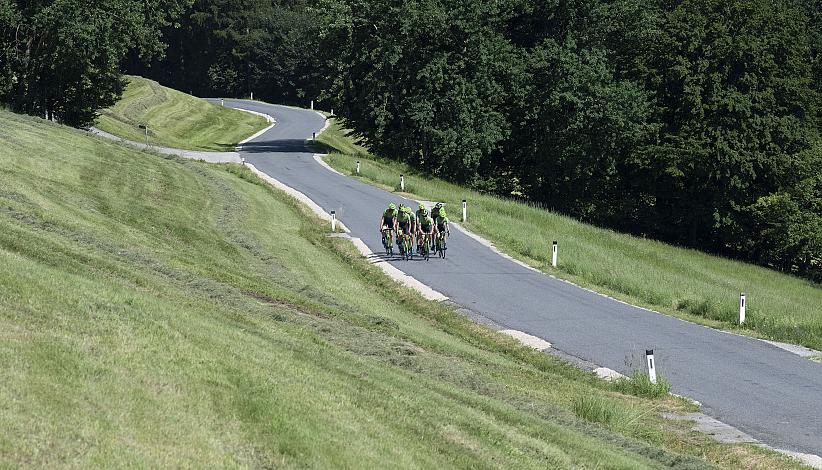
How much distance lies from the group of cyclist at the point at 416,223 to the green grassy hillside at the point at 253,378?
5.87 meters

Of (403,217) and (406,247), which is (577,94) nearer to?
(406,247)

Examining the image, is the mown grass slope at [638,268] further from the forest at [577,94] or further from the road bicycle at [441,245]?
the forest at [577,94]

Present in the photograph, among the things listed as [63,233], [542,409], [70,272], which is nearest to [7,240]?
[70,272]

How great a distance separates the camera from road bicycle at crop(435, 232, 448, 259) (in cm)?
3005

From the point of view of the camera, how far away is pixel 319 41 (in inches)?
2386

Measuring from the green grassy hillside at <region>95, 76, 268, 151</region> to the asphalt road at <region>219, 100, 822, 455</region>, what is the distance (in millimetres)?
33240

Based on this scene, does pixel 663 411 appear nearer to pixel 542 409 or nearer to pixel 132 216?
pixel 542 409

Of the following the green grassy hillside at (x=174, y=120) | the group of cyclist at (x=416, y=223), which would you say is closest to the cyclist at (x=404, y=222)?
the group of cyclist at (x=416, y=223)

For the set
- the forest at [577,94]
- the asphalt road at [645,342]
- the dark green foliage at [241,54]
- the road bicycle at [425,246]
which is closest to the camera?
the asphalt road at [645,342]

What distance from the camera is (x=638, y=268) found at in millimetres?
32594

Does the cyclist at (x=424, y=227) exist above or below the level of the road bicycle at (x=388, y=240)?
above

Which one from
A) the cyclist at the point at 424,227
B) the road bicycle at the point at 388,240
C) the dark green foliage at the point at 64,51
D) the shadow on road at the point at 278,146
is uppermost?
the dark green foliage at the point at 64,51

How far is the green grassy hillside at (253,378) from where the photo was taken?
815cm

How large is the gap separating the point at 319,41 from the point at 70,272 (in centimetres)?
4781
